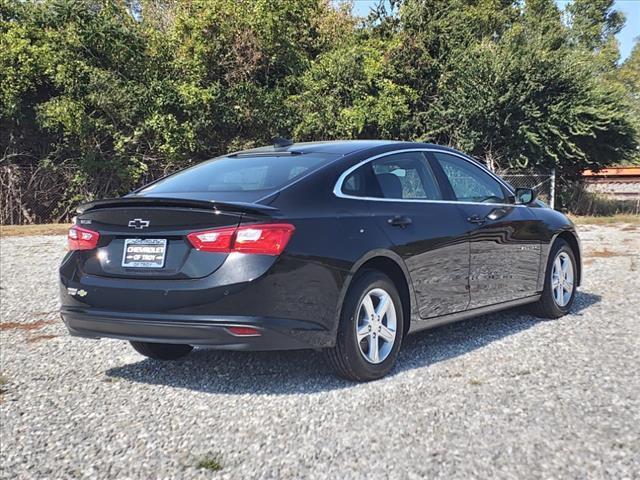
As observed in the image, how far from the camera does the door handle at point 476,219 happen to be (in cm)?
562

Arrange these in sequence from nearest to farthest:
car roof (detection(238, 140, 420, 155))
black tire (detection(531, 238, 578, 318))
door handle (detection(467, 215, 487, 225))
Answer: car roof (detection(238, 140, 420, 155)), door handle (detection(467, 215, 487, 225)), black tire (detection(531, 238, 578, 318))

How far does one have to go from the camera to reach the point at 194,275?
408 centimetres

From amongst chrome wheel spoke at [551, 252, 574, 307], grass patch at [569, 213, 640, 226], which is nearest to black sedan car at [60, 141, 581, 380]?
chrome wheel spoke at [551, 252, 574, 307]

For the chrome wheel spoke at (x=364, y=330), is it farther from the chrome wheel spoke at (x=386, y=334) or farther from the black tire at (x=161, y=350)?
the black tire at (x=161, y=350)

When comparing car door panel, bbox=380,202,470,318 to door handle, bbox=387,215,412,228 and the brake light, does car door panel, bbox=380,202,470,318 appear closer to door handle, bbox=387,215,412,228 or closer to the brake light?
door handle, bbox=387,215,412,228

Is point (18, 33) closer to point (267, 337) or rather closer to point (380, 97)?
point (380, 97)

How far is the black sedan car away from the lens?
13.3 ft

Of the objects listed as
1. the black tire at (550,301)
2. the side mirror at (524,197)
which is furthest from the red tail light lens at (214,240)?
the black tire at (550,301)

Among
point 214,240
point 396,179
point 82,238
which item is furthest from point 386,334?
point 82,238

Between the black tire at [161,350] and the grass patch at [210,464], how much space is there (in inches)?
79.0

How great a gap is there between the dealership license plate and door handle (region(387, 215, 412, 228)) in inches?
62.0

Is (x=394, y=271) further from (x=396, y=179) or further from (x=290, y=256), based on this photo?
(x=290, y=256)

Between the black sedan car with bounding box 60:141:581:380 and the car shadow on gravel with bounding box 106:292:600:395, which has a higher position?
the black sedan car with bounding box 60:141:581:380

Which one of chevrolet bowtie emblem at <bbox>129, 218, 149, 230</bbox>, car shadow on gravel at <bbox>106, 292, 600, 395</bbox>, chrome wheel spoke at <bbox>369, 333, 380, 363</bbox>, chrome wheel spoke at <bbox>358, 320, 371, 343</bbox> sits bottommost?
car shadow on gravel at <bbox>106, 292, 600, 395</bbox>
